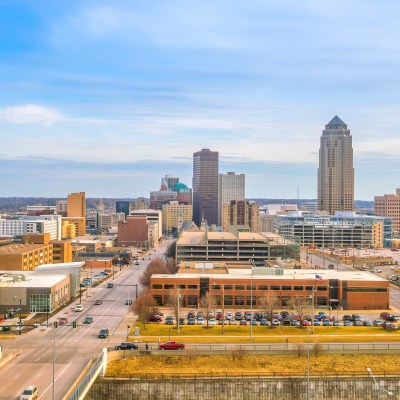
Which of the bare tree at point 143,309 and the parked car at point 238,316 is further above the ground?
the bare tree at point 143,309

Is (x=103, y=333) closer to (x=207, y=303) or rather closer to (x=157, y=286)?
(x=207, y=303)

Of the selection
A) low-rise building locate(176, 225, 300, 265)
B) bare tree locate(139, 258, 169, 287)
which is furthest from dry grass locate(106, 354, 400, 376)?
low-rise building locate(176, 225, 300, 265)

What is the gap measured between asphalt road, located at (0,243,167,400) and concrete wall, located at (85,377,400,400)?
2910 mm

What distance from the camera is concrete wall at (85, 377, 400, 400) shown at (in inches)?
1505

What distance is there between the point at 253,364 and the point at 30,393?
16.0m

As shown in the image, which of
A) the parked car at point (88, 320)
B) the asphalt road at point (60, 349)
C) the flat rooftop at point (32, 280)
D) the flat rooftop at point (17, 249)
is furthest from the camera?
the flat rooftop at point (17, 249)

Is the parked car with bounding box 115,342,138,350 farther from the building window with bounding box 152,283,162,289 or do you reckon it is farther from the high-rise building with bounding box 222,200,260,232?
the high-rise building with bounding box 222,200,260,232

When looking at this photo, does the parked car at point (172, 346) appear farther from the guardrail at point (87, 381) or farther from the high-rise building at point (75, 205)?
the high-rise building at point (75, 205)

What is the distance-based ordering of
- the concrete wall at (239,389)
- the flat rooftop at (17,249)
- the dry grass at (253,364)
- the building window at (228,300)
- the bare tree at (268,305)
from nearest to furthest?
the concrete wall at (239,389)
the dry grass at (253,364)
the bare tree at (268,305)
the building window at (228,300)
the flat rooftop at (17,249)

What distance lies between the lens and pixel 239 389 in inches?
1532

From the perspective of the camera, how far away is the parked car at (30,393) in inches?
1249

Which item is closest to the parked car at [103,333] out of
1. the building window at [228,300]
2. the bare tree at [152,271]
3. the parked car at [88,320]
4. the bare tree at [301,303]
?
the parked car at [88,320]

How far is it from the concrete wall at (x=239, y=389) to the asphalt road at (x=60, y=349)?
9.55 ft

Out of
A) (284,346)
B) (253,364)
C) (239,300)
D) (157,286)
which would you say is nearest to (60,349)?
(253,364)
